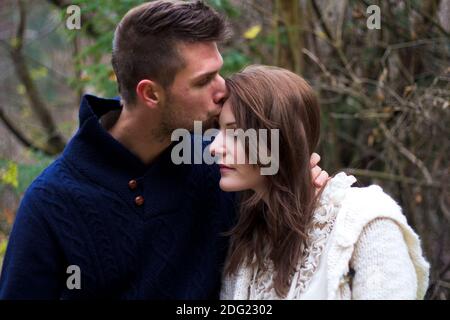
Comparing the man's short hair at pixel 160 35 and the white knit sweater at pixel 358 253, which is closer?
the white knit sweater at pixel 358 253

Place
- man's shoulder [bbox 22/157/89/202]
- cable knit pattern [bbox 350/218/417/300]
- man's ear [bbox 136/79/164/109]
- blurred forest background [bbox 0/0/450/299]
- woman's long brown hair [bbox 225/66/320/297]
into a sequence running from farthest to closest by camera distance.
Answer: blurred forest background [bbox 0/0/450/299] → man's ear [bbox 136/79/164/109] → man's shoulder [bbox 22/157/89/202] → woman's long brown hair [bbox 225/66/320/297] → cable knit pattern [bbox 350/218/417/300]

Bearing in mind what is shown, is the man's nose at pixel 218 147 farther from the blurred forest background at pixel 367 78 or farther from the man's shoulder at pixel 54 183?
the blurred forest background at pixel 367 78

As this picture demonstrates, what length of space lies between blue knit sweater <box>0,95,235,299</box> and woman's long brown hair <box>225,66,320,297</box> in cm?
20

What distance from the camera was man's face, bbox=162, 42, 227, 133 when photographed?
2.46 m

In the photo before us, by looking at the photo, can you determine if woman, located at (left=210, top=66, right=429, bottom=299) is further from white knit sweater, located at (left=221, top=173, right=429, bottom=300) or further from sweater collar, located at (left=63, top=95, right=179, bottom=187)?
sweater collar, located at (left=63, top=95, right=179, bottom=187)

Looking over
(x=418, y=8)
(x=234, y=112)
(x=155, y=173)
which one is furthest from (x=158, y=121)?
(x=418, y=8)

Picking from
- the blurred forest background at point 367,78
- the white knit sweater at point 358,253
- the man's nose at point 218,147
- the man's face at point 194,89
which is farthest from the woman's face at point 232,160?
the blurred forest background at point 367,78

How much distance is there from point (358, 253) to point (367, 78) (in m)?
2.80

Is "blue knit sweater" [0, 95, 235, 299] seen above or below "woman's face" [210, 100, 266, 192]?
below

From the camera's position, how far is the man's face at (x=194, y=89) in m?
2.46

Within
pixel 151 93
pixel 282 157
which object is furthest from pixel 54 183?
pixel 282 157

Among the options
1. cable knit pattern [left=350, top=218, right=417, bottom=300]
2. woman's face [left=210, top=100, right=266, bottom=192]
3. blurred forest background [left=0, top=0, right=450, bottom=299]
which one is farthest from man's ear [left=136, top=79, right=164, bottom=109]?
blurred forest background [left=0, top=0, right=450, bottom=299]

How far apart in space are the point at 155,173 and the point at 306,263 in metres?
0.67

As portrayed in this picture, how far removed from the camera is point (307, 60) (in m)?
4.86
